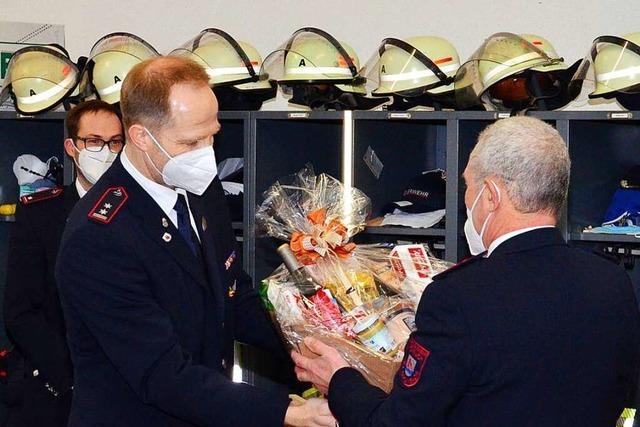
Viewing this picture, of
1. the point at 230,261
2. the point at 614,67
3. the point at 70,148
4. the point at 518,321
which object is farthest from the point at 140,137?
the point at 614,67

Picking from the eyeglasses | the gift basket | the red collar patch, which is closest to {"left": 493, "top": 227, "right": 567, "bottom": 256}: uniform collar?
the red collar patch

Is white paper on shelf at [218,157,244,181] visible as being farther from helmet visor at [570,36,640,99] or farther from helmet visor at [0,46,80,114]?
helmet visor at [570,36,640,99]

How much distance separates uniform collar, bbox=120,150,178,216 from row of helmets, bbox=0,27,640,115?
880 millimetres

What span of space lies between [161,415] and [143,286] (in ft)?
1.15

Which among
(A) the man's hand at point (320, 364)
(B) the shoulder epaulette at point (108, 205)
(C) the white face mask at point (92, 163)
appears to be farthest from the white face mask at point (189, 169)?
(C) the white face mask at point (92, 163)

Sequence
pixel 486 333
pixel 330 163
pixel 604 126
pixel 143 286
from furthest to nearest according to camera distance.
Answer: pixel 330 163 < pixel 604 126 < pixel 143 286 < pixel 486 333

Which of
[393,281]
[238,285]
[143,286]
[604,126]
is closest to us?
[143,286]

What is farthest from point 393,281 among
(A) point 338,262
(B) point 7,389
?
(B) point 7,389

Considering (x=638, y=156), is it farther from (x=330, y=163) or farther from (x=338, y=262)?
(x=338, y=262)

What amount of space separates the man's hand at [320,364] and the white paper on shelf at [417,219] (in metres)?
1.06

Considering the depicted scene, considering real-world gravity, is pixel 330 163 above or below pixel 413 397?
above

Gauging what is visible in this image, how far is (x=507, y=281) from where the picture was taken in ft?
6.22

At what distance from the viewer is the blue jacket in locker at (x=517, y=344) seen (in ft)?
6.06

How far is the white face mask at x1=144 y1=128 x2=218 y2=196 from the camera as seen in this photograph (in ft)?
7.69
